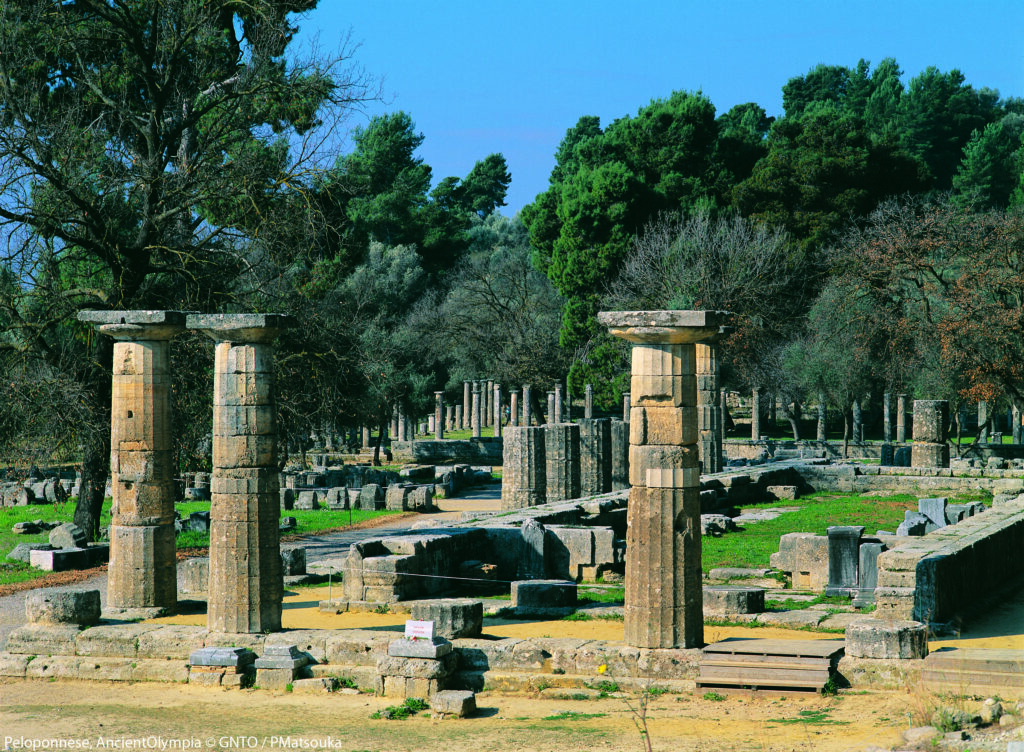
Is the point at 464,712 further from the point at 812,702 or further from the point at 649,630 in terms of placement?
the point at 812,702

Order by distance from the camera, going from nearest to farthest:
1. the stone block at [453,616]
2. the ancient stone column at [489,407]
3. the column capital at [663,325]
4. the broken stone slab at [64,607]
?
the column capital at [663,325] < the stone block at [453,616] < the broken stone slab at [64,607] < the ancient stone column at [489,407]

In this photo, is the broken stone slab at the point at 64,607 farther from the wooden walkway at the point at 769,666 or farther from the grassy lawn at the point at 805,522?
the grassy lawn at the point at 805,522

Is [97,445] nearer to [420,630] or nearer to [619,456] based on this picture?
[420,630]

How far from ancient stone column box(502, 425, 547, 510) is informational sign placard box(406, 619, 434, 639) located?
48.7 feet

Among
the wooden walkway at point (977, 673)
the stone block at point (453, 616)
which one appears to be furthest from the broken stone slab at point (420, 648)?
the wooden walkway at point (977, 673)

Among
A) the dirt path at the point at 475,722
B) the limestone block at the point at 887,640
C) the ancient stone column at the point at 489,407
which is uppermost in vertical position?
the ancient stone column at the point at 489,407

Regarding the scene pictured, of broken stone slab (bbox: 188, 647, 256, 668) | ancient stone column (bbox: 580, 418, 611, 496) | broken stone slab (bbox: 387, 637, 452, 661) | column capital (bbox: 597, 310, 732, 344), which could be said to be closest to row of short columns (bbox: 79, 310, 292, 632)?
broken stone slab (bbox: 188, 647, 256, 668)

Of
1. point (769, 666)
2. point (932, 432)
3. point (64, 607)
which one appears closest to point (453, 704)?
point (769, 666)

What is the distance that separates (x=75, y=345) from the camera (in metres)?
23.4

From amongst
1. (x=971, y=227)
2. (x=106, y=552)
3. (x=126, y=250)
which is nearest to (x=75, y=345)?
(x=126, y=250)

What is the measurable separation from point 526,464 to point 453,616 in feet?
45.5

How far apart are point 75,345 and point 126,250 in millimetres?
2613

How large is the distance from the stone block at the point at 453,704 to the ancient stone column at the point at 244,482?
3.19 m

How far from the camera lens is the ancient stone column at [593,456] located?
94.0 ft
